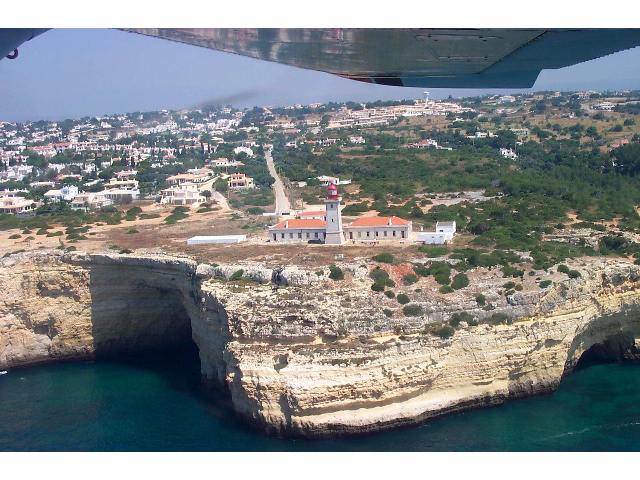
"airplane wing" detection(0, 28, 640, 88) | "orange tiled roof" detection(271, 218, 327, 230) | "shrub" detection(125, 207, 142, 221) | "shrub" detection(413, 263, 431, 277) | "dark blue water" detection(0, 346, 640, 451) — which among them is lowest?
"dark blue water" detection(0, 346, 640, 451)

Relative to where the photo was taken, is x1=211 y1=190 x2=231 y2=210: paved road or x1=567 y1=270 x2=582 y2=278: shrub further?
x1=211 y1=190 x2=231 y2=210: paved road

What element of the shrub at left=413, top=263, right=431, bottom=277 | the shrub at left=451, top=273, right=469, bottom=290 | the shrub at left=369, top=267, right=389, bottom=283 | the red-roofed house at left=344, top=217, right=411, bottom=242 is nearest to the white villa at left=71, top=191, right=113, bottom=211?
the red-roofed house at left=344, top=217, right=411, bottom=242

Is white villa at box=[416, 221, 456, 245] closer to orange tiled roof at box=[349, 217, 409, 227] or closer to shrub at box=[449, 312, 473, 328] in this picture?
orange tiled roof at box=[349, 217, 409, 227]

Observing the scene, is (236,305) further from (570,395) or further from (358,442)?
(570,395)

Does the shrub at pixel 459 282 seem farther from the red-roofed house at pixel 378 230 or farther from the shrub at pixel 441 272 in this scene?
the red-roofed house at pixel 378 230

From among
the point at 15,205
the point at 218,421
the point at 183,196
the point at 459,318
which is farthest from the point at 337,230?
the point at 15,205

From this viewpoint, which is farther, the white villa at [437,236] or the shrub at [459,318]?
the white villa at [437,236]

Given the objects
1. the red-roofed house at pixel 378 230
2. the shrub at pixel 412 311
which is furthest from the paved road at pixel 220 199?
the shrub at pixel 412 311
